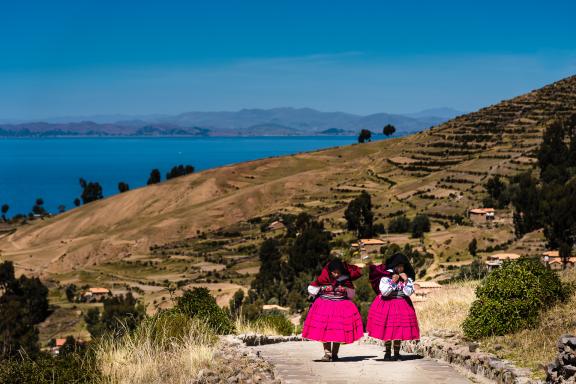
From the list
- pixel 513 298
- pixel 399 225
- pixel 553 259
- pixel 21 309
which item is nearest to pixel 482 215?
pixel 399 225

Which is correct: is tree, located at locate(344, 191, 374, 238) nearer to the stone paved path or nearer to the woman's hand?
the stone paved path

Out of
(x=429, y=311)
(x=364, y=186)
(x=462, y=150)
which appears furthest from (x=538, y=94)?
(x=429, y=311)

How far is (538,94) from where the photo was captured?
17088 cm

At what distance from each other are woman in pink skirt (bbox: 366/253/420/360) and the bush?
5.30 ft

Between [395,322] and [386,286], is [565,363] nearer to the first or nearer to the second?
[395,322]

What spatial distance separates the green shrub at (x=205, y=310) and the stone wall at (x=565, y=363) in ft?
29.7

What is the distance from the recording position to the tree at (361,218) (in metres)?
95.1

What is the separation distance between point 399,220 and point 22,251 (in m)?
81.2

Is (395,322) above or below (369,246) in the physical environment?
above

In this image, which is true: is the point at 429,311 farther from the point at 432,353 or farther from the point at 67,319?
the point at 67,319

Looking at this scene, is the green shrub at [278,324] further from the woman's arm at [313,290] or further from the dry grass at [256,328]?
the woman's arm at [313,290]

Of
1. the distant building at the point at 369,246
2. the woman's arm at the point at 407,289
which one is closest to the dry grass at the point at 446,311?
the woman's arm at the point at 407,289

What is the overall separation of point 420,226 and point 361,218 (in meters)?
12.8

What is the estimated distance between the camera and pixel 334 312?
41.2 feet
